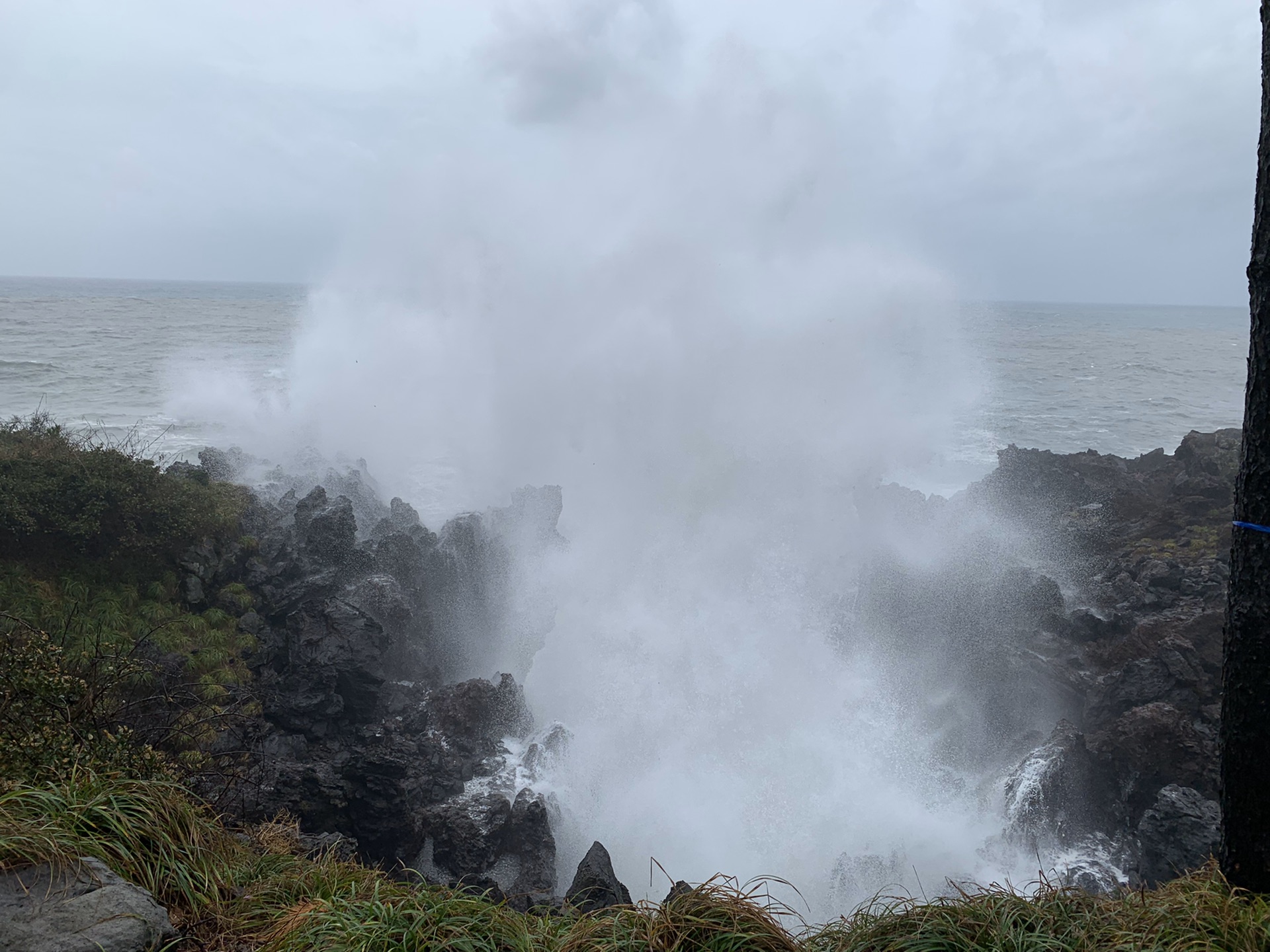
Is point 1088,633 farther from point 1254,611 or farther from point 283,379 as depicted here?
point 283,379

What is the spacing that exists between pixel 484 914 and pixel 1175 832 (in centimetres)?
930

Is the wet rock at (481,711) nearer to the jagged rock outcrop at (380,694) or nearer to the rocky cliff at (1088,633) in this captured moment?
the jagged rock outcrop at (380,694)

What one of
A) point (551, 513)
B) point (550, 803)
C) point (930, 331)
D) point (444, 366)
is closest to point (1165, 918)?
point (550, 803)

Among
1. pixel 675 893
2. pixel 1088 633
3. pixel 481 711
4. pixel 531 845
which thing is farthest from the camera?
pixel 1088 633

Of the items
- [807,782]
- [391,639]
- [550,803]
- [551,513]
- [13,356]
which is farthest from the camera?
[13,356]

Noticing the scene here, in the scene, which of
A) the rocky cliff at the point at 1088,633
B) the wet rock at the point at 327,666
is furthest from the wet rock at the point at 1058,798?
the wet rock at the point at 327,666

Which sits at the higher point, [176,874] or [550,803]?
[176,874]

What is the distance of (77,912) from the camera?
9.68 ft

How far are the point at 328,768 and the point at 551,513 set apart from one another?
1041 centimetres

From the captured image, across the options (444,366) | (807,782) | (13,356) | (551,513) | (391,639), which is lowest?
(807,782)

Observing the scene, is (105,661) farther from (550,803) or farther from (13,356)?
(13,356)

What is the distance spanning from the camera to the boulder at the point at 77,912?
2814 millimetres

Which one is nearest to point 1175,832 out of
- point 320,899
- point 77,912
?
point 320,899

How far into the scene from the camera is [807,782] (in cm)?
1208
